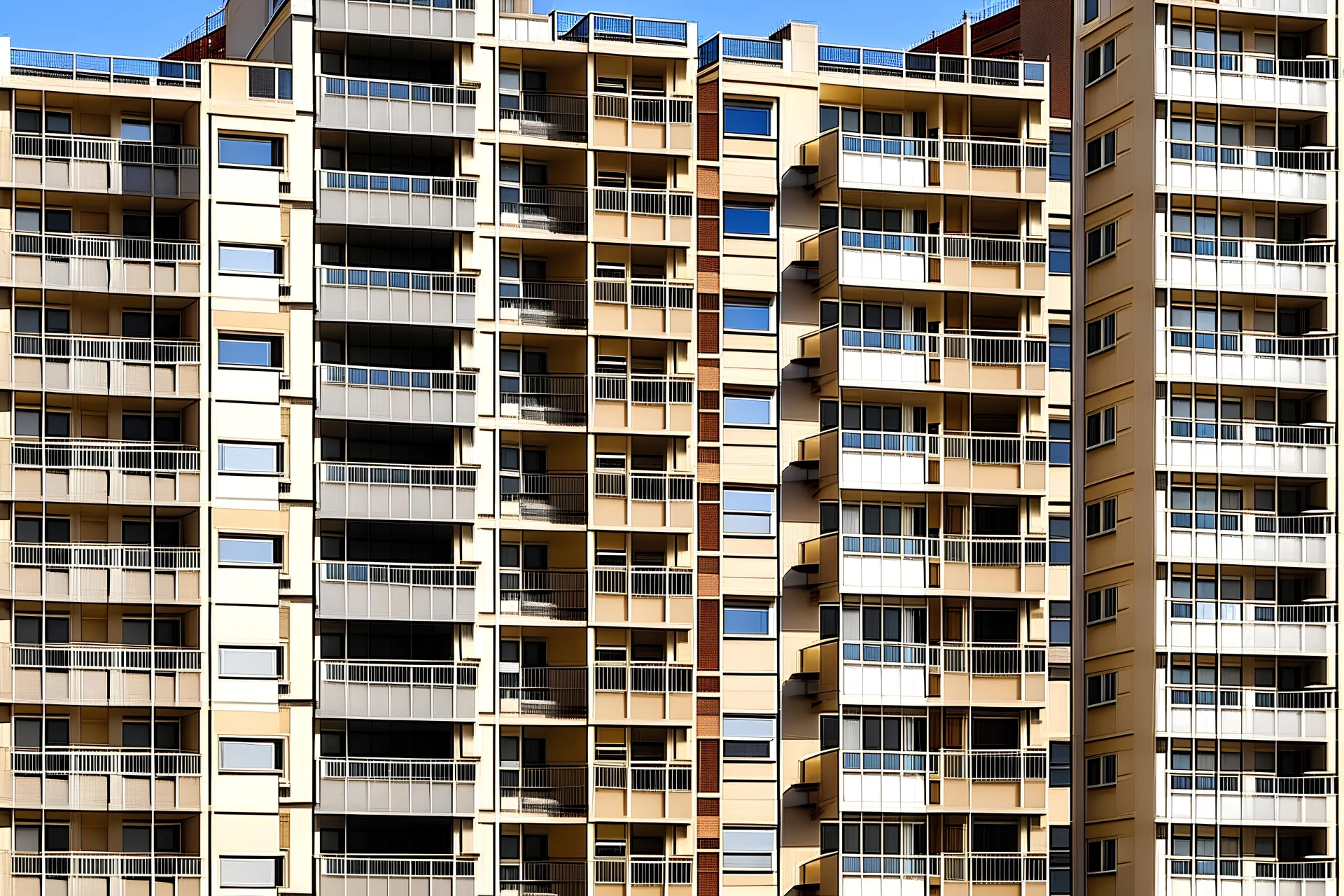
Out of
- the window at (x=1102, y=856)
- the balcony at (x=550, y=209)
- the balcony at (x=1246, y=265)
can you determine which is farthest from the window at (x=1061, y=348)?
the balcony at (x=550, y=209)

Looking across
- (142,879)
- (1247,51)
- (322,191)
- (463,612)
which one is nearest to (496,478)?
(463,612)

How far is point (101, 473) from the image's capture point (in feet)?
238

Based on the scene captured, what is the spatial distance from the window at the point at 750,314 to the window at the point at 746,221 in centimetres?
209

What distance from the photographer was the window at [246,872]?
234 ft

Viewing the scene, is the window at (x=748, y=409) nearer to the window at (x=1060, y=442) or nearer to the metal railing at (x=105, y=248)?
the window at (x=1060, y=442)

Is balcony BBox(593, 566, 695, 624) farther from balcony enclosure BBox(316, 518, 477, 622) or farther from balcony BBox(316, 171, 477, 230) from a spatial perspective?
balcony BBox(316, 171, 477, 230)

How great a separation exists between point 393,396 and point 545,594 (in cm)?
747

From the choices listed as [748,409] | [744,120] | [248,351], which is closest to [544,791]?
[748,409]

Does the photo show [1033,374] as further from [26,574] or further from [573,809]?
[26,574]

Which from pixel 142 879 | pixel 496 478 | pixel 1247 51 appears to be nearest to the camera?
pixel 142 879

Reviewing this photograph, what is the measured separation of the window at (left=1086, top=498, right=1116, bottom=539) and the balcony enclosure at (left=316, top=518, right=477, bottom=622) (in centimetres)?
2003

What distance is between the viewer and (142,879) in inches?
2788

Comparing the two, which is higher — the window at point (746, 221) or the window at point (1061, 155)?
the window at point (1061, 155)

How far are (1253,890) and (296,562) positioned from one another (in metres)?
30.7
